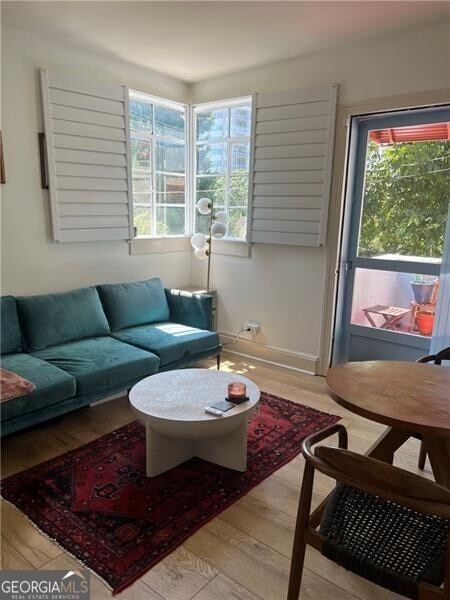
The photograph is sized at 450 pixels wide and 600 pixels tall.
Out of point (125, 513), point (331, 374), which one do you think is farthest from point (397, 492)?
point (125, 513)

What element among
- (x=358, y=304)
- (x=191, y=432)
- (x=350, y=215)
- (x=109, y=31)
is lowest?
(x=191, y=432)

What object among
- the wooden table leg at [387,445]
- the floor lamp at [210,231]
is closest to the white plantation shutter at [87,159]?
the floor lamp at [210,231]

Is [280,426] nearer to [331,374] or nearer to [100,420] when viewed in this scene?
[331,374]

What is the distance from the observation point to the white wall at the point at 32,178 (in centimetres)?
288

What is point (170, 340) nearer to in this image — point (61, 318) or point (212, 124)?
point (61, 318)

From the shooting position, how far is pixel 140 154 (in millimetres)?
3859

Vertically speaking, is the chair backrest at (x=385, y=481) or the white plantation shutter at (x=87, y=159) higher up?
the white plantation shutter at (x=87, y=159)

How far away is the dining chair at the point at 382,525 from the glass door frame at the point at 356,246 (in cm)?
206

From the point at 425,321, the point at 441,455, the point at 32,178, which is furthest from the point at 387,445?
the point at 32,178

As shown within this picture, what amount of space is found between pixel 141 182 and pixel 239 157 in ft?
3.15

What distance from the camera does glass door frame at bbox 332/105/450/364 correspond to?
9.93 feet

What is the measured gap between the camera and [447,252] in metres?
2.79

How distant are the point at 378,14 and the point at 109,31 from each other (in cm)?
178

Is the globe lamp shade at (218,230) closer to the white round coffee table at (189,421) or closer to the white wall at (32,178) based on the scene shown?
the white wall at (32,178)
